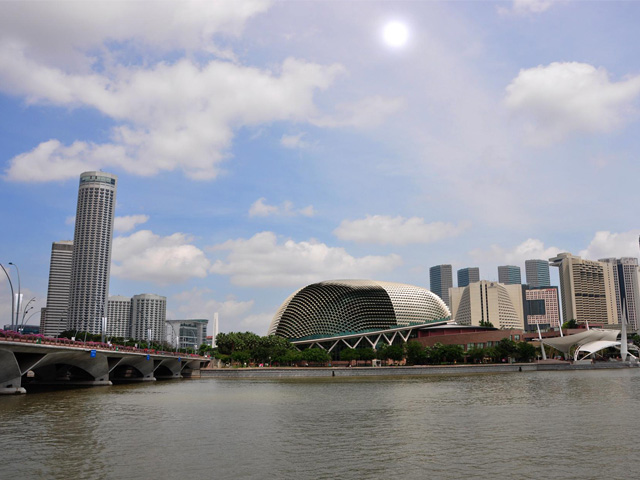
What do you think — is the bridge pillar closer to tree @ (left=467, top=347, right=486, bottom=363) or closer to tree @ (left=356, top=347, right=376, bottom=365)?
tree @ (left=356, top=347, right=376, bottom=365)

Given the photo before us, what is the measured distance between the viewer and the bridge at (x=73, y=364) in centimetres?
5338

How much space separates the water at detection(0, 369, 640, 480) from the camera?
21047 mm

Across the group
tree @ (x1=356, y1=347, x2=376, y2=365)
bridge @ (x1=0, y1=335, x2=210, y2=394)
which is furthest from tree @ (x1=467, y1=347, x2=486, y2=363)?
bridge @ (x1=0, y1=335, x2=210, y2=394)

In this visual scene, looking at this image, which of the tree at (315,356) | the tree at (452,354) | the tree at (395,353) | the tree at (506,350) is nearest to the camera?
the tree at (452,354)

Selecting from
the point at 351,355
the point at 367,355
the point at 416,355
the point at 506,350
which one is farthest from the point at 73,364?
the point at 506,350

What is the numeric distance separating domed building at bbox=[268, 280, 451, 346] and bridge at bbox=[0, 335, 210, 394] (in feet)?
182

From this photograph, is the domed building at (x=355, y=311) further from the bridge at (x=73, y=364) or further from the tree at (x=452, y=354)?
the bridge at (x=73, y=364)

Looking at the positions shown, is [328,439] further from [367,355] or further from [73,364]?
[367,355]

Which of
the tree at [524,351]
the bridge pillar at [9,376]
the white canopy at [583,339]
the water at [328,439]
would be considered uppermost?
the white canopy at [583,339]

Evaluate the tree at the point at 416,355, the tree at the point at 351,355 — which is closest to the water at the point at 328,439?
the tree at the point at 416,355

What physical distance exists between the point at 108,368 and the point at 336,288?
10605 cm

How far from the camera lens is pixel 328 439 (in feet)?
92.0

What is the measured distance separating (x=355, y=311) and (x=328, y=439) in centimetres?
14695

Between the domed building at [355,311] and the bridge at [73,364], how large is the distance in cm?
5559
